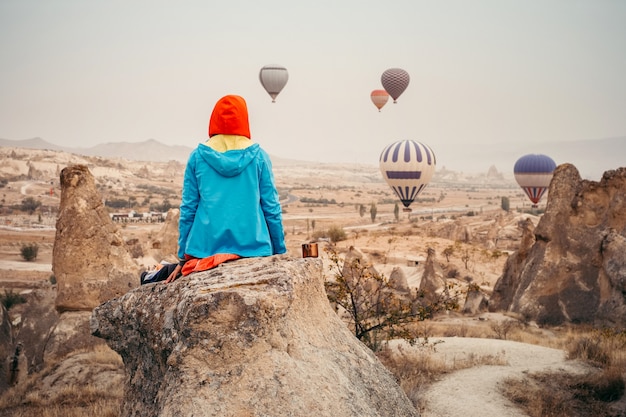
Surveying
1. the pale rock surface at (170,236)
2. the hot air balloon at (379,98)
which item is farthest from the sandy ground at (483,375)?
the hot air balloon at (379,98)

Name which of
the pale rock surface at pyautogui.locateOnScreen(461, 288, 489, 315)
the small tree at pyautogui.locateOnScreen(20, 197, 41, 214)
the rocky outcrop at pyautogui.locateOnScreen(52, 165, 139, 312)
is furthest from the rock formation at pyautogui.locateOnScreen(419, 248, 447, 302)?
the small tree at pyautogui.locateOnScreen(20, 197, 41, 214)

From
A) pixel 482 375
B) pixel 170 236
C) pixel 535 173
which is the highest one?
pixel 535 173

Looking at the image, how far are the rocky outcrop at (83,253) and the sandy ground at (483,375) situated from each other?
504 centimetres

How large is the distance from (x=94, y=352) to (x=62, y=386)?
67.4 inches

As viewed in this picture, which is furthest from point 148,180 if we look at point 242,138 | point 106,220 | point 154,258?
point 242,138

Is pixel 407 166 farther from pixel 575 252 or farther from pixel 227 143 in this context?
pixel 227 143

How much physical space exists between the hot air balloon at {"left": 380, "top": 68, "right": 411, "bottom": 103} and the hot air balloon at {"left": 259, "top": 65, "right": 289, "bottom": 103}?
6.98 metres

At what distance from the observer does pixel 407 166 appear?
35.1m

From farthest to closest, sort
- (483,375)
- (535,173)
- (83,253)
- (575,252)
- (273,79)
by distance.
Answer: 1. (535,173)
2. (273,79)
3. (575,252)
4. (83,253)
5. (483,375)

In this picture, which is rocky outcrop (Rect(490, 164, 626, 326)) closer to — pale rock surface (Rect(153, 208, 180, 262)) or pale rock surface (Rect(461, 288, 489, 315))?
pale rock surface (Rect(461, 288, 489, 315))

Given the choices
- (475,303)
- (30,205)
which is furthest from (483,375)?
(30,205)

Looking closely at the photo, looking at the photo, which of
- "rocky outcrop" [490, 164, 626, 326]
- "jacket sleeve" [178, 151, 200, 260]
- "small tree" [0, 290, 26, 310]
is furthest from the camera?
"small tree" [0, 290, 26, 310]

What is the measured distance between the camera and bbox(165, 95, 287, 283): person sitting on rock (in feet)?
13.9

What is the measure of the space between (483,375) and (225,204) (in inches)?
204
